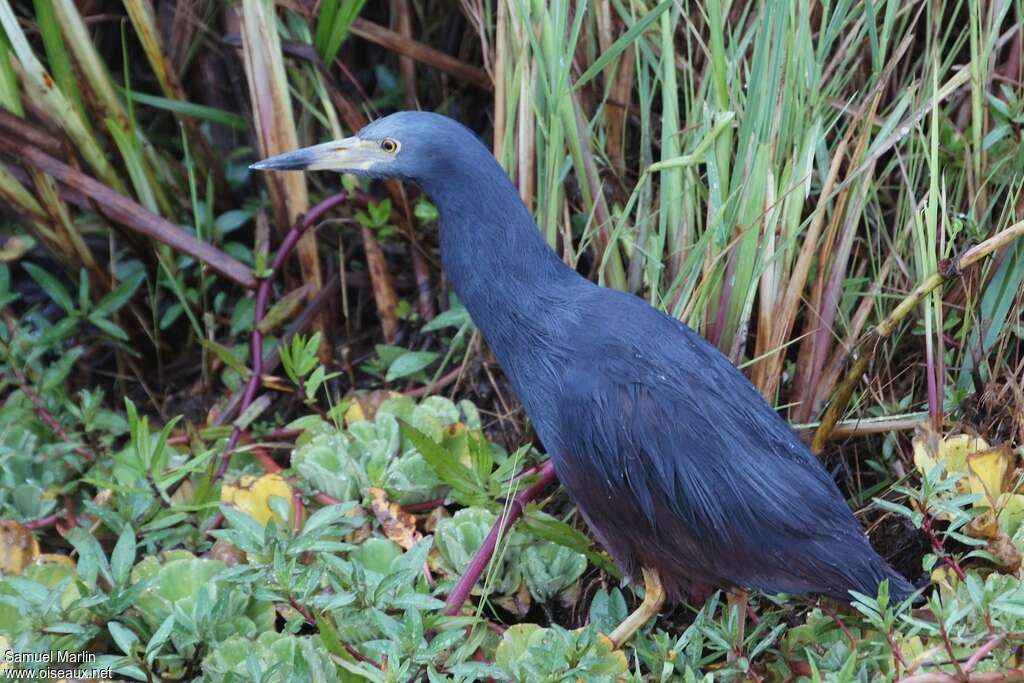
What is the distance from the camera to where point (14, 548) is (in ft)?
7.20

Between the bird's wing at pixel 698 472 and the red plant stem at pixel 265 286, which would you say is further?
the red plant stem at pixel 265 286

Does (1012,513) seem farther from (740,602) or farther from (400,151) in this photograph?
(400,151)

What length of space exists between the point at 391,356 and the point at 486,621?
2.96 ft

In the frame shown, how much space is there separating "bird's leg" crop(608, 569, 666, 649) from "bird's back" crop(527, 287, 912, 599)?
0.15 feet

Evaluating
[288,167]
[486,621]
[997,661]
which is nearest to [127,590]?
[486,621]

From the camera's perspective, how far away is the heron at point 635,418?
2.01m

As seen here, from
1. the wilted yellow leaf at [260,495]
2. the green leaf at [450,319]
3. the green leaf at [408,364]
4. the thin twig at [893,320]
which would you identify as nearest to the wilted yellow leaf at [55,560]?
the wilted yellow leaf at [260,495]

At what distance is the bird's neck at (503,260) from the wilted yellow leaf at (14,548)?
939 mm

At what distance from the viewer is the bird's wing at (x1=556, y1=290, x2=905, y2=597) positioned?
200 centimetres

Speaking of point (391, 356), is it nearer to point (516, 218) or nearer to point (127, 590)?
point (516, 218)

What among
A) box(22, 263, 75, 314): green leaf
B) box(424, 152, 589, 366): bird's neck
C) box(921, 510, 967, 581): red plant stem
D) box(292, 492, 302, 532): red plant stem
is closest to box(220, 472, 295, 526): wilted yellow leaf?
box(292, 492, 302, 532): red plant stem

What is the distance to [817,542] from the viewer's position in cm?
200

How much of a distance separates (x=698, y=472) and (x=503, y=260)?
1.72 feet

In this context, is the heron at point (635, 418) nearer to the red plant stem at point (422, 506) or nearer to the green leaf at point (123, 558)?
the red plant stem at point (422, 506)
